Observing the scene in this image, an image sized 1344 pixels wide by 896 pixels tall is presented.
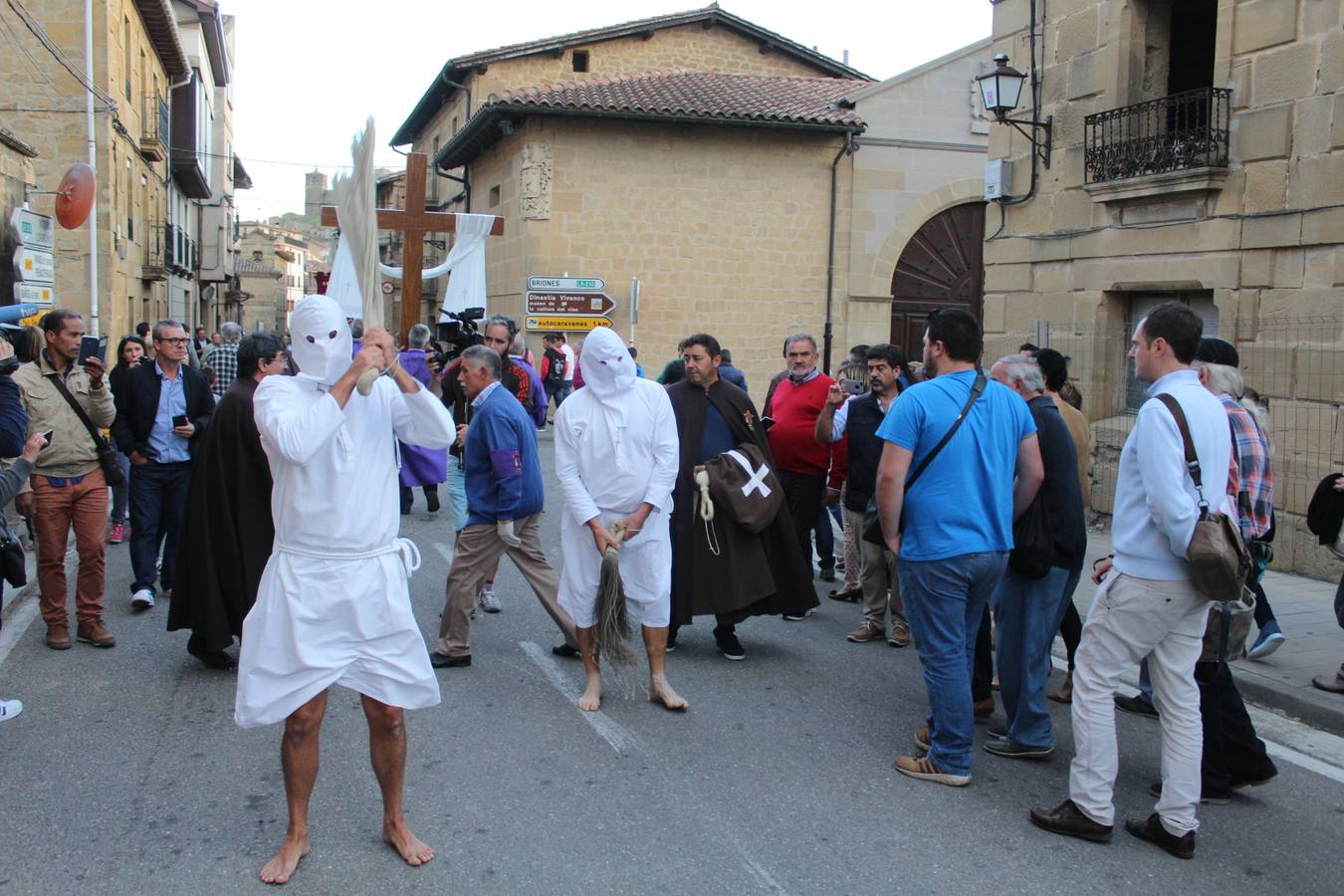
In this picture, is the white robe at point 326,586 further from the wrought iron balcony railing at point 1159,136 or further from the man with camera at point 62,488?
the wrought iron balcony railing at point 1159,136

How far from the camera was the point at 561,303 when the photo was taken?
2111 centimetres

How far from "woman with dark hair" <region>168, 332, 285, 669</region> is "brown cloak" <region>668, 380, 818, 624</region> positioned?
2.14m

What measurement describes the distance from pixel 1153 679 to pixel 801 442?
3628 millimetres

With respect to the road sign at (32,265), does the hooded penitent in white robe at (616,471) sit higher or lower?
lower

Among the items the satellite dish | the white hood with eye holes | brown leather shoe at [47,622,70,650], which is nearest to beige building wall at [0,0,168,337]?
the satellite dish

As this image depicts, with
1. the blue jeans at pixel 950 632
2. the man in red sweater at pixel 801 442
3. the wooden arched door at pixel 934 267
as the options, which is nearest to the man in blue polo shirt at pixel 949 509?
the blue jeans at pixel 950 632

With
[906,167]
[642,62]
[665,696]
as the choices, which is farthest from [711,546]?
[642,62]

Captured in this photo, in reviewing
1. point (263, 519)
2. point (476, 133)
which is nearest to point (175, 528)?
point (263, 519)

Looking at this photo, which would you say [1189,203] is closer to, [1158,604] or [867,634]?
[867,634]

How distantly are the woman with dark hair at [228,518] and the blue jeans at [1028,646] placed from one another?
366 centimetres

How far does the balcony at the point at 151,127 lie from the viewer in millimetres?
24641

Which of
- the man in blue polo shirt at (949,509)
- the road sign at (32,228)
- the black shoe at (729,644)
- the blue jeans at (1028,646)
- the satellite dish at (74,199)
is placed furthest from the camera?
the road sign at (32,228)

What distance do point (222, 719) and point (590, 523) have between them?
1.92m

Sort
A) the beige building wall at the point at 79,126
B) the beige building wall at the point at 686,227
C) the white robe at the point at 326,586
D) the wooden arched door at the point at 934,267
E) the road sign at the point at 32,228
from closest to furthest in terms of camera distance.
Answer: the white robe at the point at 326,586 → the road sign at the point at 32,228 → the beige building wall at the point at 79,126 → the beige building wall at the point at 686,227 → the wooden arched door at the point at 934,267
